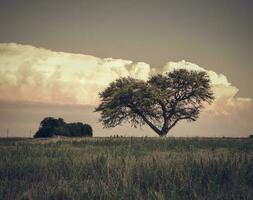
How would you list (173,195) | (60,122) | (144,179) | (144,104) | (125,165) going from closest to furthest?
(173,195) → (144,179) → (125,165) → (60,122) → (144,104)

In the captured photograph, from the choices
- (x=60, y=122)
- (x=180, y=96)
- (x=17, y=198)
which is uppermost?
(x=180, y=96)

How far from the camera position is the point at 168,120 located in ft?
164

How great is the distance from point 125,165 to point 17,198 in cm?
304

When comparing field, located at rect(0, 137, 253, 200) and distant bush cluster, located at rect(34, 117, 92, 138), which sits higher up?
distant bush cluster, located at rect(34, 117, 92, 138)

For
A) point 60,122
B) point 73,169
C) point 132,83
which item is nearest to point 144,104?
point 132,83

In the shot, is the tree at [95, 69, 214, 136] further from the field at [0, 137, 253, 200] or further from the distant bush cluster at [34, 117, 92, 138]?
the field at [0, 137, 253, 200]

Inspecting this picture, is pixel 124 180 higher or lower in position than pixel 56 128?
lower

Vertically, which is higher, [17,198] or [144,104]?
[144,104]

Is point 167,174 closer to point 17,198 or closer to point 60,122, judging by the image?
point 17,198

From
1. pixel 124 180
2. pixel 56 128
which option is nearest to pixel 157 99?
pixel 56 128

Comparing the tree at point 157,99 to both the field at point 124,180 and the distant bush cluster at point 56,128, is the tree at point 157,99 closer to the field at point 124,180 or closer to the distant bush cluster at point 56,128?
the distant bush cluster at point 56,128

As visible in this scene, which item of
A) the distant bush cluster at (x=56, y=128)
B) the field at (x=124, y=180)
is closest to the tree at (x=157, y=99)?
the distant bush cluster at (x=56, y=128)

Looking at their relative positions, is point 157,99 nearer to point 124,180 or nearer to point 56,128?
point 56,128

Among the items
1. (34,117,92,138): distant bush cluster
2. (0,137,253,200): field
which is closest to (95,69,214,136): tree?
(34,117,92,138): distant bush cluster
